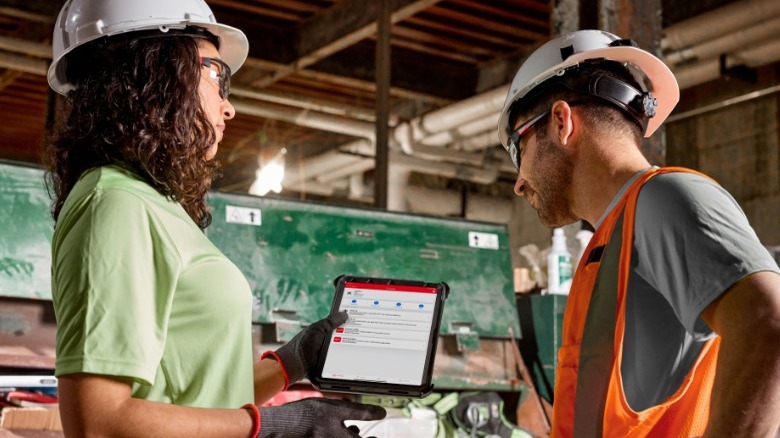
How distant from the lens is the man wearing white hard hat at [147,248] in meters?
1.40

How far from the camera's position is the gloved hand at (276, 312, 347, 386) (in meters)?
2.09

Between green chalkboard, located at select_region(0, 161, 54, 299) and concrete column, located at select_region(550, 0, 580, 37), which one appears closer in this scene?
green chalkboard, located at select_region(0, 161, 54, 299)

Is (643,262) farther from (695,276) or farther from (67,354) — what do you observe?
(67,354)

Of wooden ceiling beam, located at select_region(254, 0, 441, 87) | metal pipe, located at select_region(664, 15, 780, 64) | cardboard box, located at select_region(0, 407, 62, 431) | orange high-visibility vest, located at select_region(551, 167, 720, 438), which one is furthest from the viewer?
wooden ceiling beam, located at select_region(254, 0, 441, 87)

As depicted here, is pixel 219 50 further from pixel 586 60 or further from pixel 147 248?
pixel 586 60

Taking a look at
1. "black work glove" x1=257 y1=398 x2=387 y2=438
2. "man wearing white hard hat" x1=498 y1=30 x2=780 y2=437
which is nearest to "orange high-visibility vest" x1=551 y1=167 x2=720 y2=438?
"man wearing white hard hat" x1=498 y1=30 x2=780 y2=437

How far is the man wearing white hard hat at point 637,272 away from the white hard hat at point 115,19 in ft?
2.46

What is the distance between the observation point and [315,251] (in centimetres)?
391

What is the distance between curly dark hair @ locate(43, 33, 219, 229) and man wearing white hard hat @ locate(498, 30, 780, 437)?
2.43ft

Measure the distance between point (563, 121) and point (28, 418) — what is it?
6.62 feet

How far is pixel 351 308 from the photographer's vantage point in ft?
7.25

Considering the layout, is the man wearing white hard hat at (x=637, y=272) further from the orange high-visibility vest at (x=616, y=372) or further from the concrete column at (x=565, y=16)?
the concrete column at (x=565, y=16)

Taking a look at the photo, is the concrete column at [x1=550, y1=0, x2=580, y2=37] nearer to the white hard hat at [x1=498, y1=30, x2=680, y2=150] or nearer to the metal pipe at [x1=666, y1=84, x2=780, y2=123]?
the white hard hat at [x1=498, y1=30, x2=680, y2=150]

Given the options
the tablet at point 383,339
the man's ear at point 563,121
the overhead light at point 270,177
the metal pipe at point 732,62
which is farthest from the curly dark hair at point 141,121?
the overhead light at point 270,177
